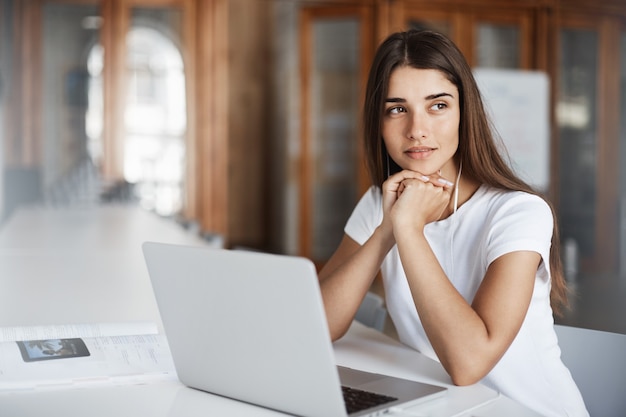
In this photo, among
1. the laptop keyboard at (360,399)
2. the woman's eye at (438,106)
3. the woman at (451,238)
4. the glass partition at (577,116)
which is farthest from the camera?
the glass partition at (577,116)

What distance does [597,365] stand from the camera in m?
1.57

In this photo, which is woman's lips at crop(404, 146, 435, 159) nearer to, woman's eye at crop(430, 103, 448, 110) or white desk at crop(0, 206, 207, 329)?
woman's eye at crop(430, 103, 448, 110)

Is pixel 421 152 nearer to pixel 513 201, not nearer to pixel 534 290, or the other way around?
pixel 513 201

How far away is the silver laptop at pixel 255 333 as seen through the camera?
994 mm

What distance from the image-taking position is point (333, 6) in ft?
29.1


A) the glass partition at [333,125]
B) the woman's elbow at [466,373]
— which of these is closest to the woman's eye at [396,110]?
the woman's elbow at [466,373]

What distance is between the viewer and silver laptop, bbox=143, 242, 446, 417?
0.99 meters

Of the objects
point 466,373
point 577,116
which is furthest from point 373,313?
point 577,116

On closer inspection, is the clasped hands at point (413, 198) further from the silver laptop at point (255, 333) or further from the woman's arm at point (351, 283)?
the silver laptop at point (255, 333)

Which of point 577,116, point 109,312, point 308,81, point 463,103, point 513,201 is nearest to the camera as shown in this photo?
point 513,201

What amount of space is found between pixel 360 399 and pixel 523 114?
747 cm

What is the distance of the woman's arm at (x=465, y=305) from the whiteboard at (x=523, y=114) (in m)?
6.78

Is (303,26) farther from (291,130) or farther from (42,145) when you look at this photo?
(42,145)

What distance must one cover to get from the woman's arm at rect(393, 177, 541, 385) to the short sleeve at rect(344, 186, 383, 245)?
16.5 inches
